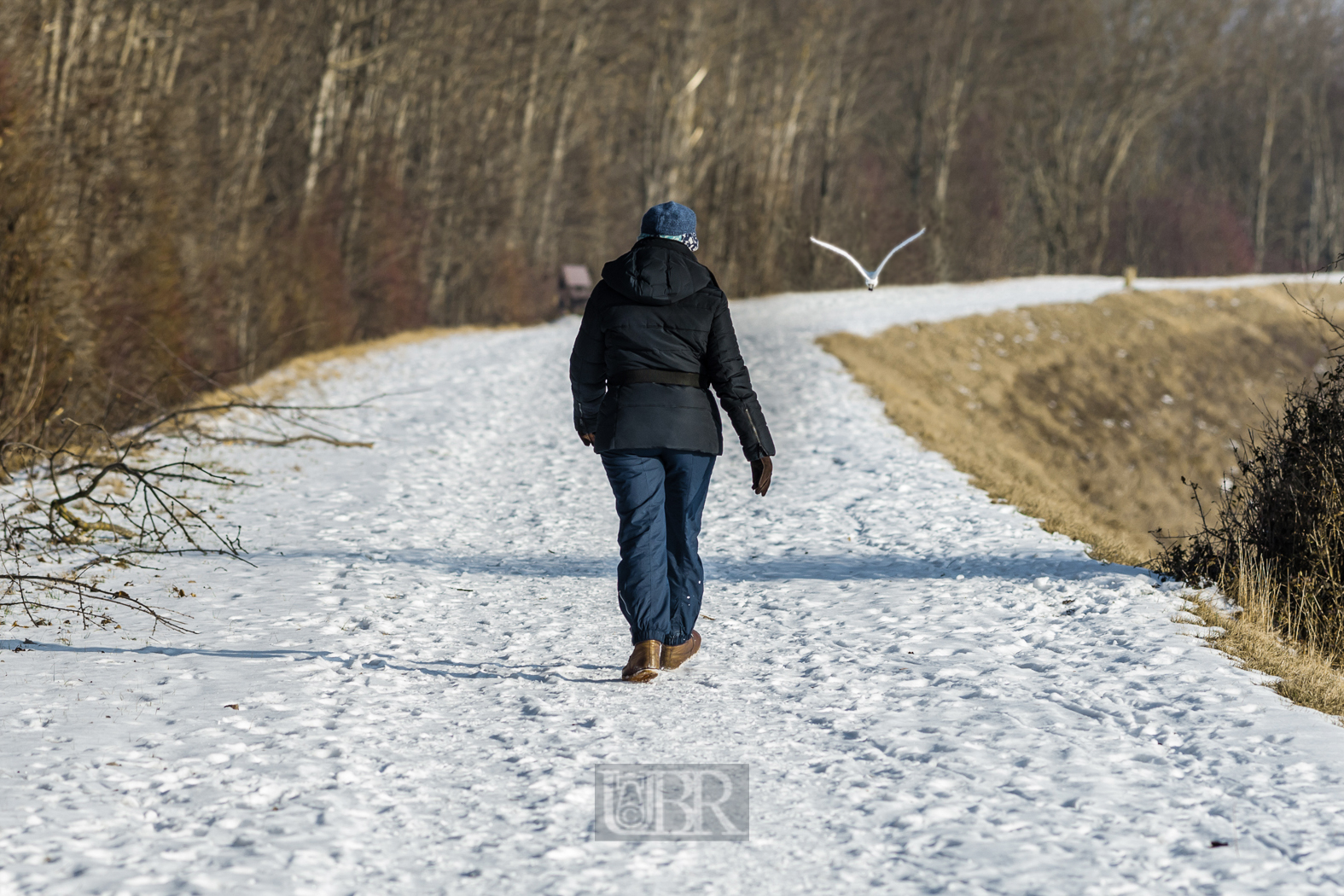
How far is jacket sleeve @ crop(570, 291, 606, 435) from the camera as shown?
576 cm

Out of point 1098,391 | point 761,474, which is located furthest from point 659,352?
point 1098,391

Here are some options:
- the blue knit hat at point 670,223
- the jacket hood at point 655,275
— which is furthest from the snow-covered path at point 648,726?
the blue knit hat at point 670,223

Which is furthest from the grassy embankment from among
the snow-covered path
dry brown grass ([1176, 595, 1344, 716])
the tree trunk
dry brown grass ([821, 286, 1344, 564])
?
the tree trunk

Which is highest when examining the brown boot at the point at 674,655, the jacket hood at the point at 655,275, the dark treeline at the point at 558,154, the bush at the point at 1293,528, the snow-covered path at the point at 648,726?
the dark treeline at the point at 558,154

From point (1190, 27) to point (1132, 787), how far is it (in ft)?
171

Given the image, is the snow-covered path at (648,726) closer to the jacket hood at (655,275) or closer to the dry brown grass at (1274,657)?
the dry brown grass at (1274,657)

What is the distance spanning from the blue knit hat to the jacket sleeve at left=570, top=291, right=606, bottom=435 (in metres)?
0.38

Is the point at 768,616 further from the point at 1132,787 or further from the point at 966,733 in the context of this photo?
the point at 1132,787

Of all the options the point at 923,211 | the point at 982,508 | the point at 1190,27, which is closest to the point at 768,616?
the point at 982,508

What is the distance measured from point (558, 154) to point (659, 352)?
1474 inches

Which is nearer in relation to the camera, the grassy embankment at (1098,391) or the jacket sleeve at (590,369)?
the jacket sleeve at (590,369)

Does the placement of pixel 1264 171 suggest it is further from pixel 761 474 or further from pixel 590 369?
pixel 590 369

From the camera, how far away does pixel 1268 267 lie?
72125 millimetres

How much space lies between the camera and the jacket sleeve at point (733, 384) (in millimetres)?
5789
